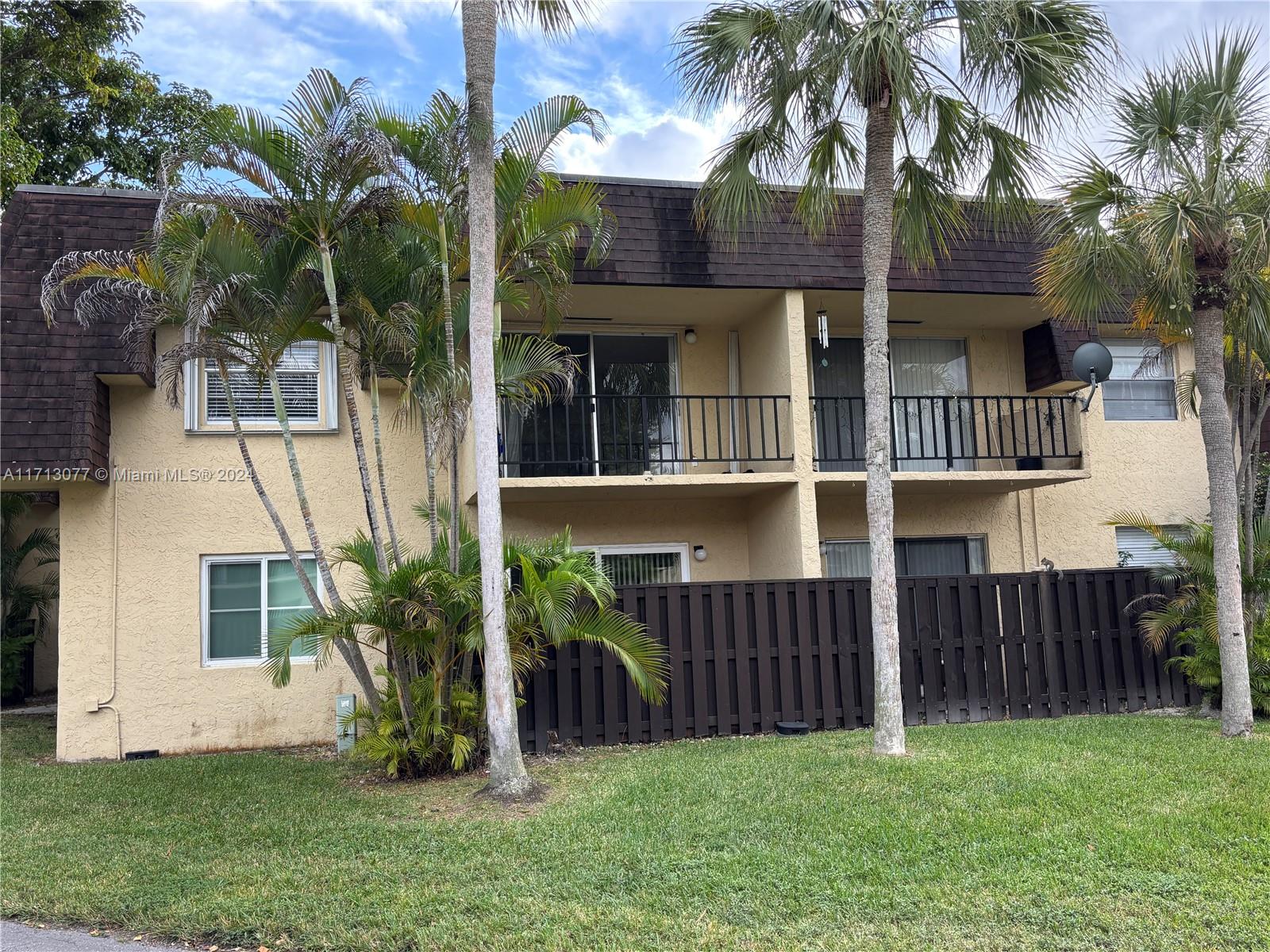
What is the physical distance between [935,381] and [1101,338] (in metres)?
2.32

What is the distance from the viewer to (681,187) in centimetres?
1162

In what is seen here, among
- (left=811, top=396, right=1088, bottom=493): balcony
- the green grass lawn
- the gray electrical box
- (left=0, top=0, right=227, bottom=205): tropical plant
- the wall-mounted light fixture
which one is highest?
(left=0, top=0, right=227, bottom=205): tropical plant

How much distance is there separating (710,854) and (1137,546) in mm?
10501

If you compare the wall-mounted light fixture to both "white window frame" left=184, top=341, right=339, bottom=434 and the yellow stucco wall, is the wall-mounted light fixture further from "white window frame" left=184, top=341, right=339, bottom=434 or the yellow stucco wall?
"white window frame" left=184, top=341, right=339, bottom=434

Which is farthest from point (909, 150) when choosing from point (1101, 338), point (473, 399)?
point (1101, 338)

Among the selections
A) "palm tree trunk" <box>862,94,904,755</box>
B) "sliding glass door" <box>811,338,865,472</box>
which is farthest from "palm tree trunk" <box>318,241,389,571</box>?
"sliding glass door" <box>811,338,865,472</box>

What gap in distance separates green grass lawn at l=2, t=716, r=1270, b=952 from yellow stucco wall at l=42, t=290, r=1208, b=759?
92.2 inches

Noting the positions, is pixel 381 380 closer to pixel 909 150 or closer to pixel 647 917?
pixel 909 150

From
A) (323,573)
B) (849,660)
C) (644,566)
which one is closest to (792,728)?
(849,660)

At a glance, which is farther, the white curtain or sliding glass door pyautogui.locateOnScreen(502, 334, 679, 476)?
the white curtain

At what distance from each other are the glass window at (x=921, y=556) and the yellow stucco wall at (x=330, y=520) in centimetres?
15

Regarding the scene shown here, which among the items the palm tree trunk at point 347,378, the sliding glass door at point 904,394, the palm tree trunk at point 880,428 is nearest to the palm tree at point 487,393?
the palm tree trunk at point 347,378

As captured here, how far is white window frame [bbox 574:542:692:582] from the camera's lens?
1246 cm

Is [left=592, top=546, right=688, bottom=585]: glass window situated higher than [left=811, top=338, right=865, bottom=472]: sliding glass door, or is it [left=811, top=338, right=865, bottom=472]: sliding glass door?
[left=811, top=338, right=865, bottom=472]: sliding glass door
